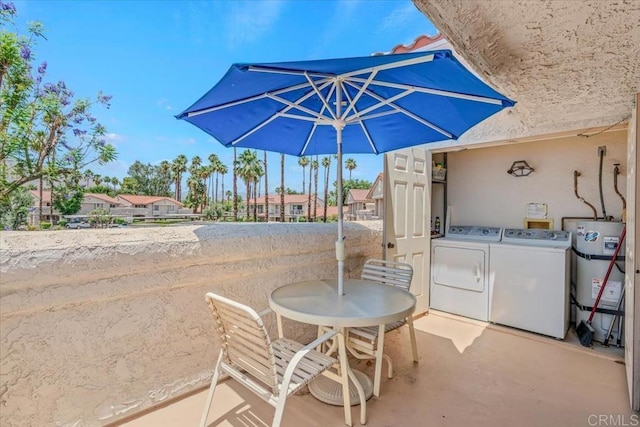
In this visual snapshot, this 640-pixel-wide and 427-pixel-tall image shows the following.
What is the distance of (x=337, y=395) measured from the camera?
84.9 inches

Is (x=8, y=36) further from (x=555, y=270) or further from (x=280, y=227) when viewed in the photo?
(x=555, y=270)

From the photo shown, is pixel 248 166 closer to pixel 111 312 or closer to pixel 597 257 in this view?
pixel 597 257

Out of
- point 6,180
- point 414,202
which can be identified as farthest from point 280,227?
point 6,180

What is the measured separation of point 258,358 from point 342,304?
0.64 m

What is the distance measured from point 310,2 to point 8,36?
33.2 feet

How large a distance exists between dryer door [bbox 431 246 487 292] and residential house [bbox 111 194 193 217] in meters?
25.7

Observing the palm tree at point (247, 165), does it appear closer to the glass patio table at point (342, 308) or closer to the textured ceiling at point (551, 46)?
the glass patio table at point (342, 308)

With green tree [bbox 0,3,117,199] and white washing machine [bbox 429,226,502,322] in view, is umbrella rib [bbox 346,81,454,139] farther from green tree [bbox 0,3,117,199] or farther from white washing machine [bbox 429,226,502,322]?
green tree [bbox 0,3,117,199]

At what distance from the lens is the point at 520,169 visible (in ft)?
13.3

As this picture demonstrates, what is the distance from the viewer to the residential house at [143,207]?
25.3 meters

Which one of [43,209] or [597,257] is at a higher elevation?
[43,209]

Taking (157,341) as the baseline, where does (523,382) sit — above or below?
below

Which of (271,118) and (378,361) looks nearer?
(378,361)

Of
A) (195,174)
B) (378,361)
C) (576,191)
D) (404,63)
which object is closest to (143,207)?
(195,174)
